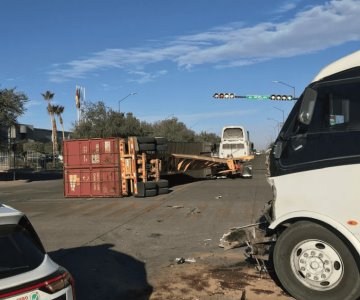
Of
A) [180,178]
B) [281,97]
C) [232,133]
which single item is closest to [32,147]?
[281,97]

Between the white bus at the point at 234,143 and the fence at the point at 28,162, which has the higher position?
the white bus at the point at 234,143

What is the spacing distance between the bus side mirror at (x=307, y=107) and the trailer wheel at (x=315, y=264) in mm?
1191

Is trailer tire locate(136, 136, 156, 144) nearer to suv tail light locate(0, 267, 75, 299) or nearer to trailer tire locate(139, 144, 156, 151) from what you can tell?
trailer tire locate(139, 144, 156, 151)

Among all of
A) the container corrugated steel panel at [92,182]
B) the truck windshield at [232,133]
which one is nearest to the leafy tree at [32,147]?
the truck windshield at [232,133]

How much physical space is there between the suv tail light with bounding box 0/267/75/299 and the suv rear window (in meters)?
0.17

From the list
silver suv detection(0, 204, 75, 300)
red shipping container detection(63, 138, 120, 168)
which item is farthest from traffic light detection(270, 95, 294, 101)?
silver suv detection(0, 204, 75, 300)

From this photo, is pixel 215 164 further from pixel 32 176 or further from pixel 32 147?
pixel 32 147

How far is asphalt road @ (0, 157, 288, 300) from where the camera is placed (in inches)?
278

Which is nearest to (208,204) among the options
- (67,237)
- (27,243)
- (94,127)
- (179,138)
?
(67,237)

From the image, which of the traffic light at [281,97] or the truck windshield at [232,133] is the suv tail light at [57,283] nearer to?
the truck windshield at [232,133]

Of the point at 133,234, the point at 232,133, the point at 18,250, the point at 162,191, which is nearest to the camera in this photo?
the point at 18,250

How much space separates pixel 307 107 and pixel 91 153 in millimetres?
15698

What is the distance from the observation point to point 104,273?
289 inches

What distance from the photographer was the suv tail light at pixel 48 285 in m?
3.32
